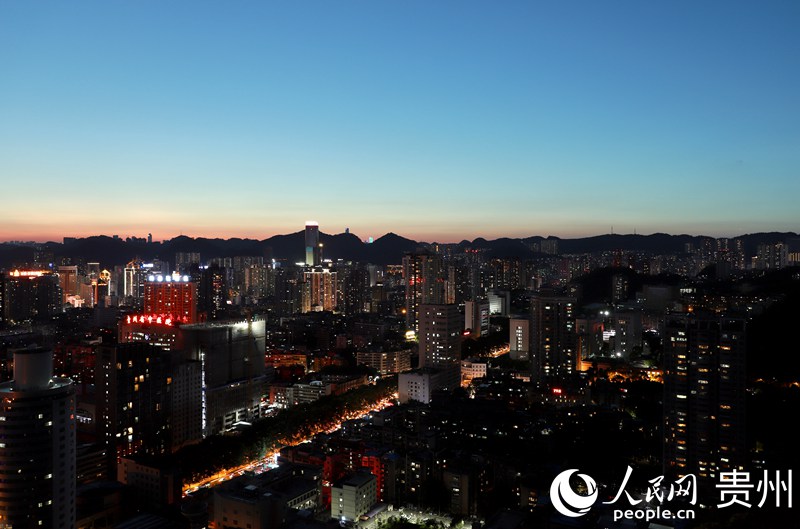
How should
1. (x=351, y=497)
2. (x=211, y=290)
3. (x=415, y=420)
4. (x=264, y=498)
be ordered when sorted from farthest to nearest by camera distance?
(x=211, y=290) < (x=415, y=420) < (x=351, y=497) < (x=264, y=498)

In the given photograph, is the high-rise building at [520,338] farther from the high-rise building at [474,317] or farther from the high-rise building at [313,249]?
the high-rise building at [313,249]

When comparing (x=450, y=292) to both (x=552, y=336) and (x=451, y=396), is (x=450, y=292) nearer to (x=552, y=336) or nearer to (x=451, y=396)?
(x=552, y=336)

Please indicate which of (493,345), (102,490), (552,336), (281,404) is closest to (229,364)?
(281,404)

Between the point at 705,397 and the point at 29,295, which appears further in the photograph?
the point at 29,295

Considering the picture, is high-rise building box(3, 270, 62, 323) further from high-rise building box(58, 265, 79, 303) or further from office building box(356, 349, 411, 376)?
office building box(356, 349, 411, 376)

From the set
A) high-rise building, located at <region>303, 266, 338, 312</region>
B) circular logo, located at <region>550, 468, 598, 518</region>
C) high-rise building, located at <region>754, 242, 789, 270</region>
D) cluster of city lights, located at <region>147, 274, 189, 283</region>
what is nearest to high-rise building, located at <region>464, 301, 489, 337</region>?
cluster of city lights, located at <region>147, 274, 189, 283</region>

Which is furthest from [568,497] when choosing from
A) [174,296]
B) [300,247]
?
[300,247]

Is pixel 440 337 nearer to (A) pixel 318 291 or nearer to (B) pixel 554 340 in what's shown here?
(B) pixel 554 340

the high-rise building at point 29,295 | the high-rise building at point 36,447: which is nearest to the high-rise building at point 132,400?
the high-rise building at point 36,447
